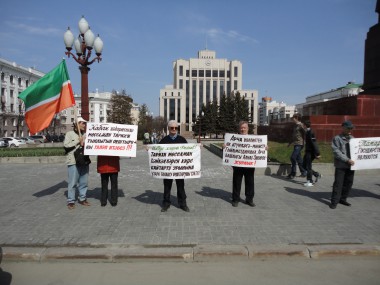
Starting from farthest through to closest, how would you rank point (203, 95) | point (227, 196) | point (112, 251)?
1. point (203, 95)
2. point (227, 196)
3. point (112, 251)

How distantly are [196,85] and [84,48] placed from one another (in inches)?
4713

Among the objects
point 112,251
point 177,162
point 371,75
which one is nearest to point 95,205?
point 177,162

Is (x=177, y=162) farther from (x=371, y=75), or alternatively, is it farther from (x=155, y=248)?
(x=371, y=75)

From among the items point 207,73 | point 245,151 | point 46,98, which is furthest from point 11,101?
point 207,73

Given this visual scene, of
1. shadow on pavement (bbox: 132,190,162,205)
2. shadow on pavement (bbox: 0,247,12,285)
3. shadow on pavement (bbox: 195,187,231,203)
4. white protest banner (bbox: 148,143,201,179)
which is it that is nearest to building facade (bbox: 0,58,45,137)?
shadow on pavement (bbox: 132,190,162,205)

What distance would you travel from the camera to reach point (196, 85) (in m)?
130

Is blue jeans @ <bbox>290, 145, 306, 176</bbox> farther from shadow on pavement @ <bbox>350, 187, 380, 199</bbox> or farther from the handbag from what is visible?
the handbag

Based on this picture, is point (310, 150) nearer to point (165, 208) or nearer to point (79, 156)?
point (165, 208)

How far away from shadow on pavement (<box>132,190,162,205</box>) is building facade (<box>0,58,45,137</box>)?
207 feet

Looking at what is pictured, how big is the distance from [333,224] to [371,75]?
1369 centimetres

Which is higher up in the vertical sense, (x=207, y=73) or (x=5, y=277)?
(x=207, y=73)

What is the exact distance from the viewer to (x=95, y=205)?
661cm

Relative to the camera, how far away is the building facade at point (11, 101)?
61150mm

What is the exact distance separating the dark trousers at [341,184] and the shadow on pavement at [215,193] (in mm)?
2309
